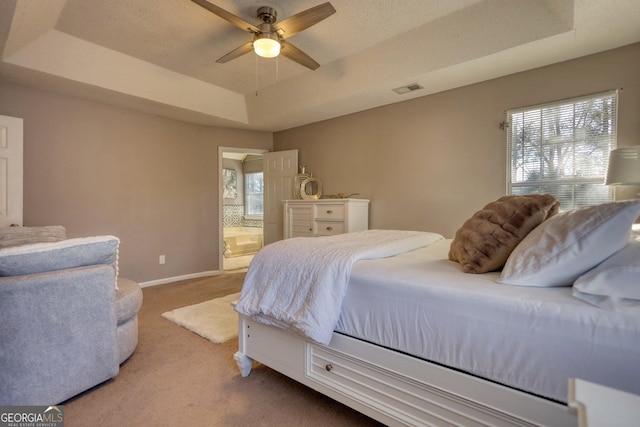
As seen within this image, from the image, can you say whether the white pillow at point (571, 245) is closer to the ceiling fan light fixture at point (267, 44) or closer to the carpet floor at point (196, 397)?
the carpet floor at point (196, 397)

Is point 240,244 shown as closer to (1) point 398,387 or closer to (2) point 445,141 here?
(2) point 445,141

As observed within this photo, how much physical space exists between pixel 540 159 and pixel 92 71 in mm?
4520

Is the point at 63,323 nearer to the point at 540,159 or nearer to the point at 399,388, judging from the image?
the point at 399,388

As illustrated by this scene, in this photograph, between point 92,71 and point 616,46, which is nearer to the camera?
point 616,46

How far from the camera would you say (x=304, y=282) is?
1.45 meters

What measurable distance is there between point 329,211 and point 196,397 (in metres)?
2.50

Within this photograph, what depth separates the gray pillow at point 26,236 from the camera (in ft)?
8.05

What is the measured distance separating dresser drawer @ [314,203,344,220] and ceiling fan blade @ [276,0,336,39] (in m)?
1.98

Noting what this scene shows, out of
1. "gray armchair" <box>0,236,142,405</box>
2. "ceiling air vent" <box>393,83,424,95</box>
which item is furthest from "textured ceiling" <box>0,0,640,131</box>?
"gray armchair" <box>0,236,142,405</box>

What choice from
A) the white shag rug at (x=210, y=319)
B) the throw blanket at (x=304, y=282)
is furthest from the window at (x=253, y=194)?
the throw blanket at (x=304, y=282)

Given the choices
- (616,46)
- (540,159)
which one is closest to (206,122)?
(540,159)

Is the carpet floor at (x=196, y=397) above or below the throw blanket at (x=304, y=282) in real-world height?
below

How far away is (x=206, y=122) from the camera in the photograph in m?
4.44

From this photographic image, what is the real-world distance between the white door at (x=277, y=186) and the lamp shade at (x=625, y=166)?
361cm
